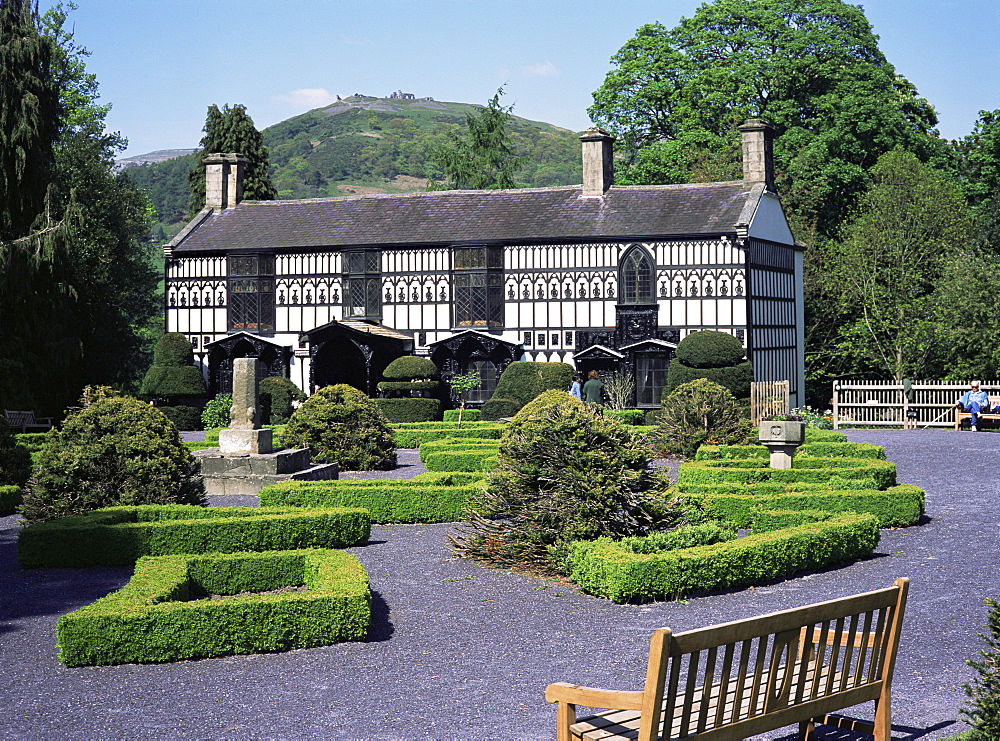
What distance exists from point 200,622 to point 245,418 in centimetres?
1077

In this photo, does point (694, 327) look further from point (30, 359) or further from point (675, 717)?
point (675, 717)

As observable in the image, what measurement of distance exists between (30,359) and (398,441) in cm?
1291

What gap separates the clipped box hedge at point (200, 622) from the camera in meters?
8.98

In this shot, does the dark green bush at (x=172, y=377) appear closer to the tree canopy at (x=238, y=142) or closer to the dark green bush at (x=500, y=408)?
the dark green bush at (x=500, y=408)

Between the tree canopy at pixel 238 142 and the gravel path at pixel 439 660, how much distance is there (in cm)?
3916

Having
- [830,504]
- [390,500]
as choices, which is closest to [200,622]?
[390,500]

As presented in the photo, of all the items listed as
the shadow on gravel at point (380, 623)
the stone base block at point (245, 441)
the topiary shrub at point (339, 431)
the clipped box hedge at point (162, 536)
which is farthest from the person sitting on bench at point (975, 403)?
the shadow on gravel at point (380, 623)

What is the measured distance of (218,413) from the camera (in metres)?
34.0

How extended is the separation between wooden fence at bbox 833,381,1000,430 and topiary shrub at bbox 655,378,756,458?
12.5 m

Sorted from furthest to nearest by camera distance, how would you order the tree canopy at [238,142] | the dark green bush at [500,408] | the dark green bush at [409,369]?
the tree canopy at [238,142] → the dark green bush at [409,369] → the dark green bush at [500,408]

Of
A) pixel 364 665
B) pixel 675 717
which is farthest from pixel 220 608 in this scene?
pixel 675 717

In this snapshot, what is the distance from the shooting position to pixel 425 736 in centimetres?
718

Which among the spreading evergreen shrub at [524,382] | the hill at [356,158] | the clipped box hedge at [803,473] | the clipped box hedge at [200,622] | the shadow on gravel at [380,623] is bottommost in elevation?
the shadow on gravel at [380,623]

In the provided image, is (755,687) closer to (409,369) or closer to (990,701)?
(990,701)
